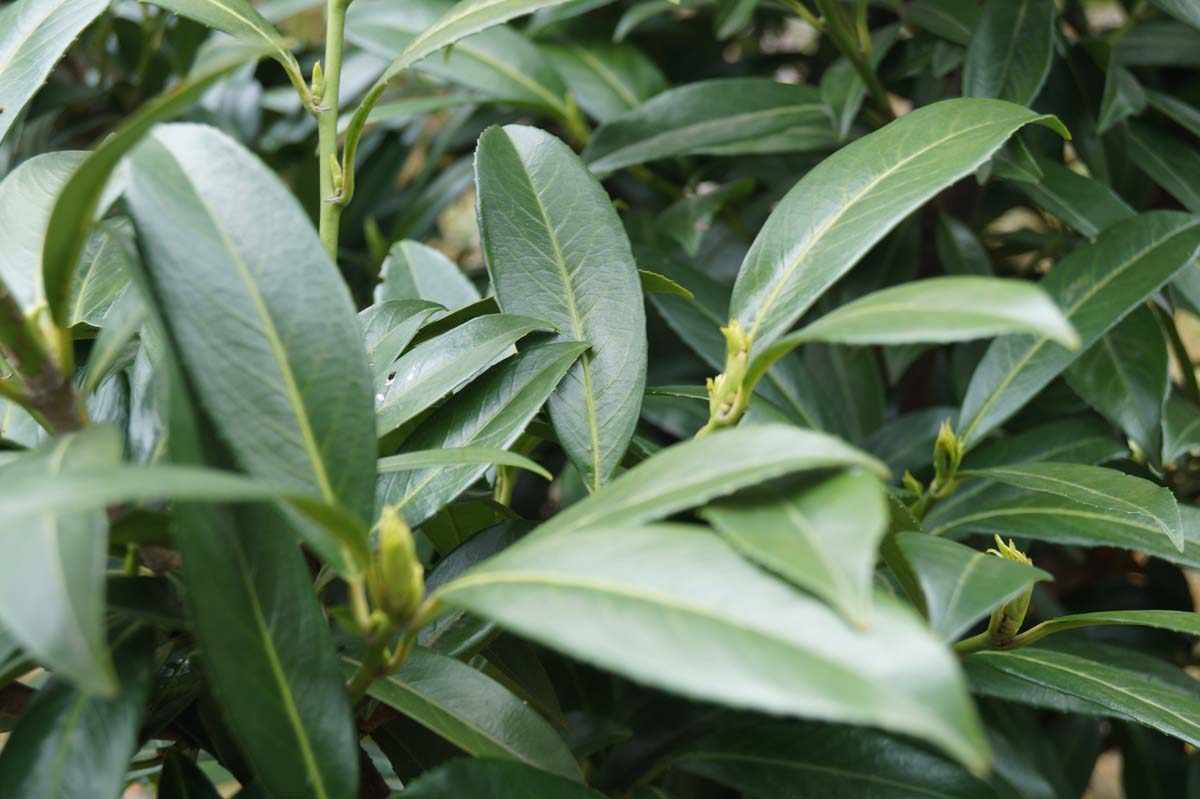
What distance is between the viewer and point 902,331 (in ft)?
0.91

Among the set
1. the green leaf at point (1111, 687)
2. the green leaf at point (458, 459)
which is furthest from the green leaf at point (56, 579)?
the green leaf at point (1111, 687)

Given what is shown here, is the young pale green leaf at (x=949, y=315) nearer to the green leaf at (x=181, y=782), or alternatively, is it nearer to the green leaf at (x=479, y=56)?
the green leaf at (x=181, y=782)

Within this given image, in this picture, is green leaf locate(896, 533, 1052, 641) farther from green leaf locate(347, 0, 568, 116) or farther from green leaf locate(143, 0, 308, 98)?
green leaf locate(347, 0, 568, 116)

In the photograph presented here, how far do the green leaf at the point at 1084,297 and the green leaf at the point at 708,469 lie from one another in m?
0.32

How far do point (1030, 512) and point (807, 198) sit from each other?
0.23 metres

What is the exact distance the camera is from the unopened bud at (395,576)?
0.97ft

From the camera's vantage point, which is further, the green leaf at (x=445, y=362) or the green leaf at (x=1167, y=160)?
the green leaf at (x=1167, y=160)

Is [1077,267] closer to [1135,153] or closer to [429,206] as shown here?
[1135,153]

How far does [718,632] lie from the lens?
241 mm

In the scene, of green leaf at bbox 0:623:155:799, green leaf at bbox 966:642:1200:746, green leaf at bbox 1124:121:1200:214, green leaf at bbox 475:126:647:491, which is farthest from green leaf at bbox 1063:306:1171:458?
green leaf at bbox 0:623:155:799

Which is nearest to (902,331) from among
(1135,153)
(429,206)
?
(1135,153)

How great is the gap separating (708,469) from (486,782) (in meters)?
0.13

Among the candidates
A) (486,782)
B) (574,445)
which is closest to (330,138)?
(574,445)

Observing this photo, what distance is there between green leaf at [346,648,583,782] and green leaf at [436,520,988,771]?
0.30 ft
